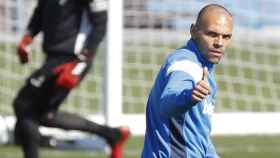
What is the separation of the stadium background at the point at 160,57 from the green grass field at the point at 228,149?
37 centimetres

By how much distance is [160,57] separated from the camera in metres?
11.7

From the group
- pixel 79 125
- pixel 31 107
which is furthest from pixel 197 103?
pixel 79 125

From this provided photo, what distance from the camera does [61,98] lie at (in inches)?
334

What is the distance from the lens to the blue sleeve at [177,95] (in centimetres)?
447

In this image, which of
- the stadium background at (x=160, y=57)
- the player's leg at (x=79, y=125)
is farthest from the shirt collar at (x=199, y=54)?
the stadium background at (x=160, y=57)

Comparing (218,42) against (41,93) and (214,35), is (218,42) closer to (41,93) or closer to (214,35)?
(214,35)

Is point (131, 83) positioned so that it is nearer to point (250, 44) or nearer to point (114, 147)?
point (250, 44)

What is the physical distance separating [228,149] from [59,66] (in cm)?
190

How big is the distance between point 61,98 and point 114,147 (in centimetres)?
59

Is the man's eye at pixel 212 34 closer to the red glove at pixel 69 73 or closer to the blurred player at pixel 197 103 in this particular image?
the blurred player at pixel 197 103

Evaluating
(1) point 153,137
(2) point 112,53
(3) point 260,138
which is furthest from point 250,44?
(1) point 153,137

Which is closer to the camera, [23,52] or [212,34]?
[212,34]

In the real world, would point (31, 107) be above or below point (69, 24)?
below

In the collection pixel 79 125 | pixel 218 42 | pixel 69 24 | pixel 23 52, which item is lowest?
pixel 79 125
